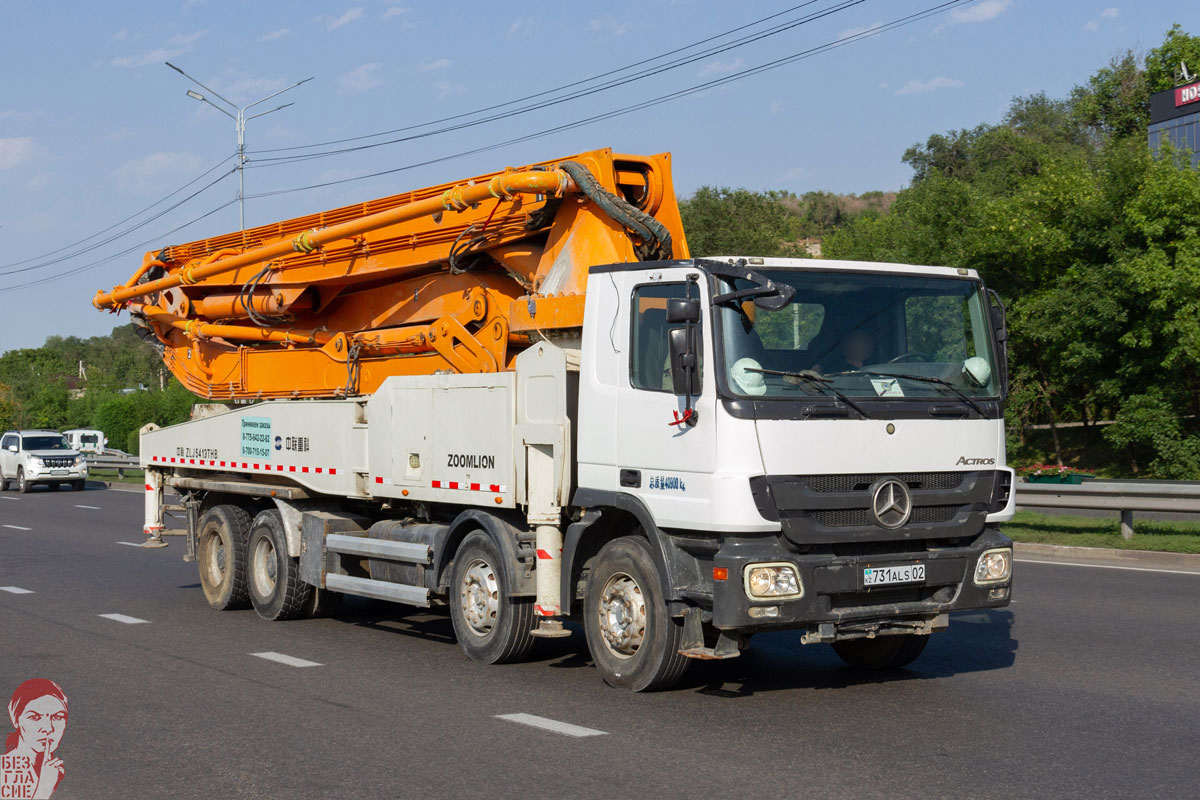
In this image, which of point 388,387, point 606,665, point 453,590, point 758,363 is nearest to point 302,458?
point 388,387

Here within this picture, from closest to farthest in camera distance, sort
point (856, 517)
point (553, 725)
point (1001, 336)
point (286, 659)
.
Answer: point (553, 725) < point (856, 517) < point (1001, 336) < point (286, 659)

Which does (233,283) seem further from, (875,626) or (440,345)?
(875,626)

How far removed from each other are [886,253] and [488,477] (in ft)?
115

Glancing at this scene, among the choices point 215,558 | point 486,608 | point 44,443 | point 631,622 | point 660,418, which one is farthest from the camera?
point 44,443

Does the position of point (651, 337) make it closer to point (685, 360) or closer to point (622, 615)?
point (685, 360)

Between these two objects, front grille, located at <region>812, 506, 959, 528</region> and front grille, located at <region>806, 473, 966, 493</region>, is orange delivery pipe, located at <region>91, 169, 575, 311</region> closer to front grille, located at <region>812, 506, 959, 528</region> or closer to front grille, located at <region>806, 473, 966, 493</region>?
front grille, located at <region>806, 473, 966, 493</region>

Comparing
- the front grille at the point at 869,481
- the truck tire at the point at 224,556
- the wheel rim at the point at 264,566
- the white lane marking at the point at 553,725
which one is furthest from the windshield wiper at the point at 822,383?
the truck tire at the point at 224,556

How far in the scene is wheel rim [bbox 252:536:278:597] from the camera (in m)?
11.9

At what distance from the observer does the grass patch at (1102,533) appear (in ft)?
50.5

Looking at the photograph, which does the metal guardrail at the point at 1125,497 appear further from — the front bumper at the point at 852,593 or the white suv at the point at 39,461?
the white suv at the point at 39,461

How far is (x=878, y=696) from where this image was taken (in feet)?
26.1

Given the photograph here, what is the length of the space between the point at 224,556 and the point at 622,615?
5.99 m

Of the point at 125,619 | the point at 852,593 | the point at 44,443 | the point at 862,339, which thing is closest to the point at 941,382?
the point at 862,339

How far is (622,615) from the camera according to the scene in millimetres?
8039
